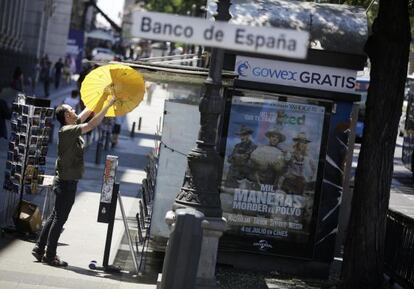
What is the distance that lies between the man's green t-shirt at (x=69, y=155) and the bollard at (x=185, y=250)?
121 inches

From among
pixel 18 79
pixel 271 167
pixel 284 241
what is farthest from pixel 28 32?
pixel 284 241

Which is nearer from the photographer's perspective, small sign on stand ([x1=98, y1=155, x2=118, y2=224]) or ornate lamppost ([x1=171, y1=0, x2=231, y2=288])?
ornate lamppost ([x1=171, y1=0, x2=231, y2=288])

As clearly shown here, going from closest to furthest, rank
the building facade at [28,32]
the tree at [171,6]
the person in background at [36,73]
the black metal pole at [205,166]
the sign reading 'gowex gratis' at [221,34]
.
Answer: the sign reading 'gowex gratis' at [221,34]
the black metal pole at [205,166]
the building facade at [28,32]
the person in background at [36,73]
the tree at [171,6]

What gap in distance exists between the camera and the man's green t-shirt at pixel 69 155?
10.5 meters

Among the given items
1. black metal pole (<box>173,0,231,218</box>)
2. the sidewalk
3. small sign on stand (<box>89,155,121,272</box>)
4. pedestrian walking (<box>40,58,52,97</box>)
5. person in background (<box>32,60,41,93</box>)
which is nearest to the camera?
black metal pole (<box>173,0,231,218</box>)

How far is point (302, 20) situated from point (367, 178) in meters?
2.46

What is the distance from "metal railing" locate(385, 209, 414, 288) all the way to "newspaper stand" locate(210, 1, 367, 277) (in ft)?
A: 2.74

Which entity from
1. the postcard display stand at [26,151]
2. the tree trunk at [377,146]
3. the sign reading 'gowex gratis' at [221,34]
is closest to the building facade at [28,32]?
the postcard display stand at [26,151]

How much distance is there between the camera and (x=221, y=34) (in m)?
6.65

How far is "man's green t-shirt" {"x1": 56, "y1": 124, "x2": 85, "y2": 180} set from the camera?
415 inches

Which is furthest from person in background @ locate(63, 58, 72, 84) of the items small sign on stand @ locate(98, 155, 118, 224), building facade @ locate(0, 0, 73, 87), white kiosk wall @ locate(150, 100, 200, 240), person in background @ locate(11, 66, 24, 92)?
small sign on stand @ locate(98, 155, 118, 224)

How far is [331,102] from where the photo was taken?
461 inches

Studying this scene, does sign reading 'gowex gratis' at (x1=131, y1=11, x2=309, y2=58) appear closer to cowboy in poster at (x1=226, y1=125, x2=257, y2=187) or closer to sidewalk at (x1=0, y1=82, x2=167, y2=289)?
sidewalk at (x1=0, y1=82, x2=167, y2=289)

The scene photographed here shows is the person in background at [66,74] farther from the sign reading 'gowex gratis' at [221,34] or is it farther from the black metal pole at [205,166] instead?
the sign reading 'gowex gratis' at [221,34]
